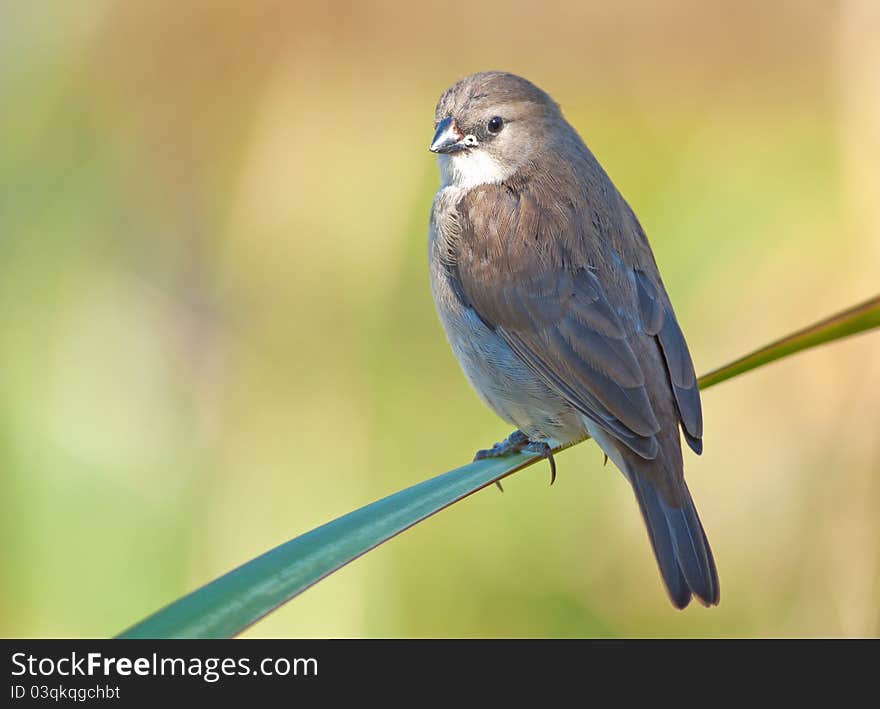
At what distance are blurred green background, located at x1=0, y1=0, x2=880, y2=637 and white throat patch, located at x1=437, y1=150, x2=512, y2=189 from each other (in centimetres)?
83

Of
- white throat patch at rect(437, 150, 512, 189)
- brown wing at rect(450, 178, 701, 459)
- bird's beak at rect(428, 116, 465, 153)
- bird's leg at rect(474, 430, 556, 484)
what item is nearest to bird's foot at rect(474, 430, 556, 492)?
bird's leg at rect(474, 430, 556, 484)

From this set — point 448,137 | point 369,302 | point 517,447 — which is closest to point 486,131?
point 448,137

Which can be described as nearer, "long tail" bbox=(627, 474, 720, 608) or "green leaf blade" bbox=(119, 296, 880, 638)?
"green leaf blade" bbox=(119, 296, 880, 638)

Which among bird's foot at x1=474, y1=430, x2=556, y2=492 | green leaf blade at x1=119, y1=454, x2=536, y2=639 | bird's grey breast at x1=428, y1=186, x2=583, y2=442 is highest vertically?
bird's grey breast at x1=428, y1=186, x2=583, y2=442

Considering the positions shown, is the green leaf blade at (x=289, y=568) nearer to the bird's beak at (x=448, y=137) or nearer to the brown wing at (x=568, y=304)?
the brown wing at (x=568, y=304)

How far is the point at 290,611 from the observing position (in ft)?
11.9

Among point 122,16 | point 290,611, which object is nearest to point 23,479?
point 290,611

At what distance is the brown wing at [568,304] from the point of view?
315 centimetres

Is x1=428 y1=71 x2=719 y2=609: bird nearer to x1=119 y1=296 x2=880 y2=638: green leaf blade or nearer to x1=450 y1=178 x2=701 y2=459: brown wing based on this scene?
x1=450 y1=178 x2=701 y2=459: brown wing

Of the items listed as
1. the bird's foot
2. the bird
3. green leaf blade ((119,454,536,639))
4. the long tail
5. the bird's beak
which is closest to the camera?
green leaf blade ((119,454,536,639))

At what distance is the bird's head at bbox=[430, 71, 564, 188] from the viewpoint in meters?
3.68

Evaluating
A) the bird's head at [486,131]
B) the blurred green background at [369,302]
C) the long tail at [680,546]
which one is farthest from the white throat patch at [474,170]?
the long tail at [680,546]

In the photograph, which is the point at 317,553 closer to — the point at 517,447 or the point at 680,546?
the point at 680,546

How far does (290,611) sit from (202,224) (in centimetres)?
186
